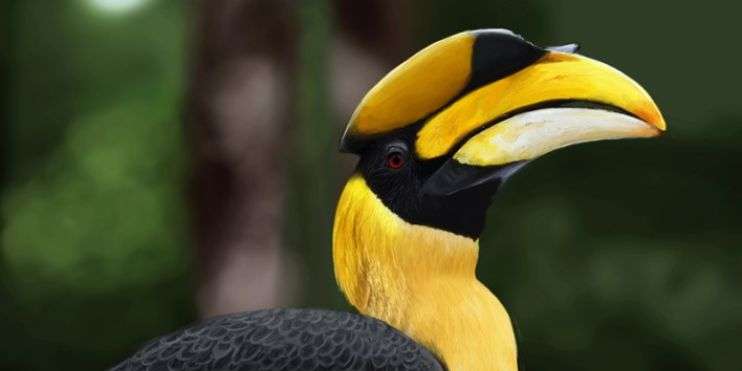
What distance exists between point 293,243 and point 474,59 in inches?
45.5

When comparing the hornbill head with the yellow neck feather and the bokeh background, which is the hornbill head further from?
the bokeh background

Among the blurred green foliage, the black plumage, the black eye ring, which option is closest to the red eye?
the black eye ring

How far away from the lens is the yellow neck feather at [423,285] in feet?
3.94

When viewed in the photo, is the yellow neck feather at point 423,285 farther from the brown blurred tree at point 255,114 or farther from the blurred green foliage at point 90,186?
the blurred green foliage at point 90,186

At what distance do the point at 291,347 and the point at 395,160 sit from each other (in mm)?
344

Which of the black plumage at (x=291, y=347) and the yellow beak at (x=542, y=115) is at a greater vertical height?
the yellow beak at (x=542, y=115)

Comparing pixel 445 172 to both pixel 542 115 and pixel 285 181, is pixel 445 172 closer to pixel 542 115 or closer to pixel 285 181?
pixel 542 115

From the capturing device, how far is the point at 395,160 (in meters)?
1.25

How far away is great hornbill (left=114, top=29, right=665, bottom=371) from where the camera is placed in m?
1.17

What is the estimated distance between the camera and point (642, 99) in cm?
117

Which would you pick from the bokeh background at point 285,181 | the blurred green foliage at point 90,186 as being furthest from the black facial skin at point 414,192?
the blurred green foliage at point 90,186

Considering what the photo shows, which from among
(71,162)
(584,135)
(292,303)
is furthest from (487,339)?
(71,162)

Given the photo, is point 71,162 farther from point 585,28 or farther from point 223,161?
point 585,28

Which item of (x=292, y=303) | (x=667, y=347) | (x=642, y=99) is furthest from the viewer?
(x=667, y=347)
